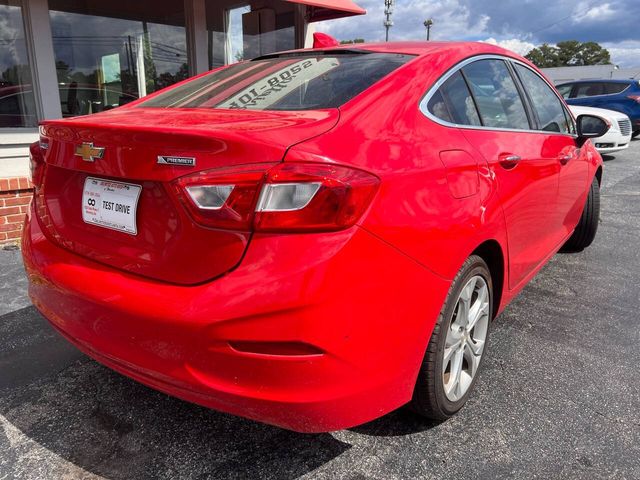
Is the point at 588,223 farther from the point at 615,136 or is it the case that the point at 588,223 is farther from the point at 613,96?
the point at 613,96

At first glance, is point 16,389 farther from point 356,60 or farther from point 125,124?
point 356,60

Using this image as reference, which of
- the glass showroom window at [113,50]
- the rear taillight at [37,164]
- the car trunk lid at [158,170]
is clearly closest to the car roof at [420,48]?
the car trunk lid at [158,170]

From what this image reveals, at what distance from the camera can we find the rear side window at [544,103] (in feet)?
10.0

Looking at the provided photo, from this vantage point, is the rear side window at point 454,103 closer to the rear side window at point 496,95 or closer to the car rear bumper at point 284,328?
the rear side window at point 496,95

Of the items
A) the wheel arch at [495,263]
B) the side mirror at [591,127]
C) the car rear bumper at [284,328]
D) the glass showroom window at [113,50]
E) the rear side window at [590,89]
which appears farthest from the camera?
the rear side window at [590,89]

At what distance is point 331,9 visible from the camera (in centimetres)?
754

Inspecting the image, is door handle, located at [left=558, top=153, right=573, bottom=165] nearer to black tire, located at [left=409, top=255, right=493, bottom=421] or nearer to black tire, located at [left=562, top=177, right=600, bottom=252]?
black tire, located at [left=562, top=177, right=600, bottom=252]

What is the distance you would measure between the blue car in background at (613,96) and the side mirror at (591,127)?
11.4 meters

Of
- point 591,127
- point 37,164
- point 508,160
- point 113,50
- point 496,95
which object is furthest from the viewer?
point 113,50

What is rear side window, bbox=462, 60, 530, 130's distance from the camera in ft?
7.91

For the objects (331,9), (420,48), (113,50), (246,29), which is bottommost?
(420,48)

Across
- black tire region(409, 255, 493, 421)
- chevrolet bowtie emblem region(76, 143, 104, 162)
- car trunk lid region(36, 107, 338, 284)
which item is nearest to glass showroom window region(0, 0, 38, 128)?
car trunk lid region(36, 107, 338, 284)

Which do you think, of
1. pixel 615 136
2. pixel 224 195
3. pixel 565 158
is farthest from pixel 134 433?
pixel 615 136

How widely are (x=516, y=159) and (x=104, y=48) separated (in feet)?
20.1
